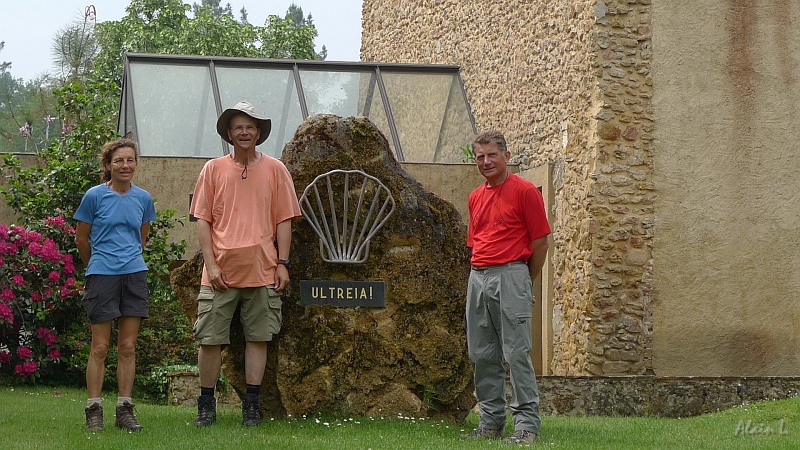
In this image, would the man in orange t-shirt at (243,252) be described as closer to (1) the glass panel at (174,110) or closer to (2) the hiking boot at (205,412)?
(2) the hiking boot at (205,412)

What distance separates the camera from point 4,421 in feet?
23.8

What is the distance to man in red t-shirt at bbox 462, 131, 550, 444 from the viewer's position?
20.8ft

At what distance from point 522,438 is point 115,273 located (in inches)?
99.1

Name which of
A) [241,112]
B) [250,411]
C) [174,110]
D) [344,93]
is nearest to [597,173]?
[344,93]

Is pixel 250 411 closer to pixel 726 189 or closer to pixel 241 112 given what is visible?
pixel 241 112

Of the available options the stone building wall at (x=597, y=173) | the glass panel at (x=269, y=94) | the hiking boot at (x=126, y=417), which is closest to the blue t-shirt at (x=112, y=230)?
the hiking boot at (x=126, y=417)

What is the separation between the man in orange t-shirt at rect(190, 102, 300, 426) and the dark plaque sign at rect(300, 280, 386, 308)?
367 millimetres

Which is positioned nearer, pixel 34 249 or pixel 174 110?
pixel 34 249

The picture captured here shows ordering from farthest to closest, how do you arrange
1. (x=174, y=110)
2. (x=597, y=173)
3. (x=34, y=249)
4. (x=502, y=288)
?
(x=174, y=110) < (x=597, y=173) < (x=34, y=249) < (x=502, y=288)

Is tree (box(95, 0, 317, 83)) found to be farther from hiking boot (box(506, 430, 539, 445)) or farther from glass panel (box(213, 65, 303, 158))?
hiking boot (box(506, 430, 539, 445))

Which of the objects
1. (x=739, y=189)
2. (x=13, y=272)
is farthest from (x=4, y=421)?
(x=739, y=189)

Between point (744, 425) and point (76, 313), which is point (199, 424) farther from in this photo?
point (76, 313)

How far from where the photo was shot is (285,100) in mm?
14922

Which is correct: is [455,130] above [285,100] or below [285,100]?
below
